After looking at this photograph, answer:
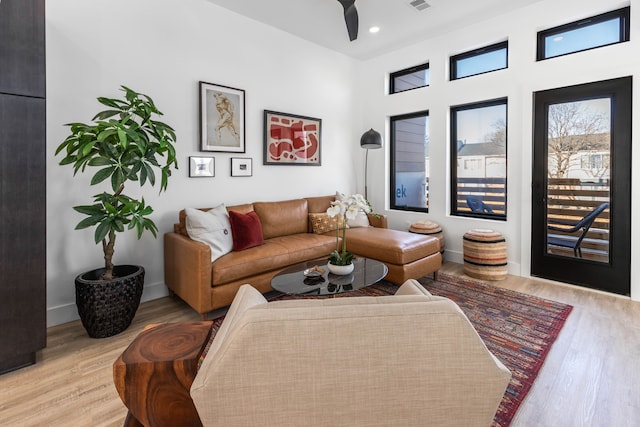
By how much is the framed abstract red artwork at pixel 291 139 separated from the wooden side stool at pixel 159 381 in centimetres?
314

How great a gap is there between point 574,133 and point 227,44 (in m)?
3.74

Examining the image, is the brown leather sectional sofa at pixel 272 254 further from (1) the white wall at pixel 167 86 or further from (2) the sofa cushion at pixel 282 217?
(1) the white wall at pixel 167 86

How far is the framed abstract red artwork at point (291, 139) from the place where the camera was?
13.5ft

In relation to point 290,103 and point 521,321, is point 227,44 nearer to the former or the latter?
point 290,103

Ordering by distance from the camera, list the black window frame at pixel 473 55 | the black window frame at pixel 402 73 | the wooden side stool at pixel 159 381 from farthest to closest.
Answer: the black window frame at pixel 402 73 → the black window frame at pixel 473 55 → the wooden side stool at pixel 159 381

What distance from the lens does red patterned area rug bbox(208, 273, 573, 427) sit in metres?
1.89

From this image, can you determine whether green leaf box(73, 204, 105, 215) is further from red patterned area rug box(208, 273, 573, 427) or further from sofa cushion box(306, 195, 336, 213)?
sofa cushion box(306, 195, 336, 213)

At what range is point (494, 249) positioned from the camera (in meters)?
3.63

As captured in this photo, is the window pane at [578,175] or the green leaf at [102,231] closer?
the green leaf at [102,231]

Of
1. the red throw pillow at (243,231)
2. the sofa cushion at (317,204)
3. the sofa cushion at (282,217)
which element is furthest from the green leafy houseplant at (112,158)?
the sofa cushion at (317,204)

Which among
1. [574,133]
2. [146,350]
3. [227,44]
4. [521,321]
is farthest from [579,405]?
[227,44]

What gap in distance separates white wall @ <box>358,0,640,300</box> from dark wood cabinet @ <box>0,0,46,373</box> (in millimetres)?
4032

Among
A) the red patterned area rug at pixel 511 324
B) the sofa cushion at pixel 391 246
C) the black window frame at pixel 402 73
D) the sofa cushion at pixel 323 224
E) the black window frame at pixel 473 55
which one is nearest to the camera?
the red patterned area rug at pixel 511 324

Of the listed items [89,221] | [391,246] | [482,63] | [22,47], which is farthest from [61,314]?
[482,63]
